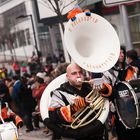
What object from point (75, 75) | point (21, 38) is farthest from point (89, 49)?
point (21, 38)

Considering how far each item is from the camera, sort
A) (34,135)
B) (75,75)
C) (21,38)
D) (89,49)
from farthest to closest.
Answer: (21,38), (34,135), (89,49), (75,75)

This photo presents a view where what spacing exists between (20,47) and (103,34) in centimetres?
5035

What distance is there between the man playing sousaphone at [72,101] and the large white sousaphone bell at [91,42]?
16cm

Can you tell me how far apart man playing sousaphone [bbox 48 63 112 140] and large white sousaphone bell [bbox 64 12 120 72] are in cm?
16

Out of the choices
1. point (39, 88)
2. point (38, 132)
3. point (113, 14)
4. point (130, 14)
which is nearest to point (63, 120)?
point (39, 88)

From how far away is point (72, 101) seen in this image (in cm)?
460

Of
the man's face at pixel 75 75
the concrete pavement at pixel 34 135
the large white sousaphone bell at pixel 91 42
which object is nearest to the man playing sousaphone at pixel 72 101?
the man's face at pixel 75 75

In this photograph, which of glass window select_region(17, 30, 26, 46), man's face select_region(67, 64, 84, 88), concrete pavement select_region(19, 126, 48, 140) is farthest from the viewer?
glass window select_region(17, 30, 26, 46)

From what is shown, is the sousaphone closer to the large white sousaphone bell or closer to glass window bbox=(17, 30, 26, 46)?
the large white sousaphone bell

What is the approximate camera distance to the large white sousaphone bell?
Result: 4.57 meters

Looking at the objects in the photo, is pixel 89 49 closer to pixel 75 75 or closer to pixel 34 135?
pixel 75 75

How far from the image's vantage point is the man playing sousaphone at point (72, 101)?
453 centimetres

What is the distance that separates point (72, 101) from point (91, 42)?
0.63 metres

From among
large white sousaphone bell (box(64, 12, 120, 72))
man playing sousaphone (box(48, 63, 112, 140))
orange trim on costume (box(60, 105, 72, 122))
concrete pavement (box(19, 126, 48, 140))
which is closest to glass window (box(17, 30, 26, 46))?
concrete pavement (box(19, 126, 48, 140))
